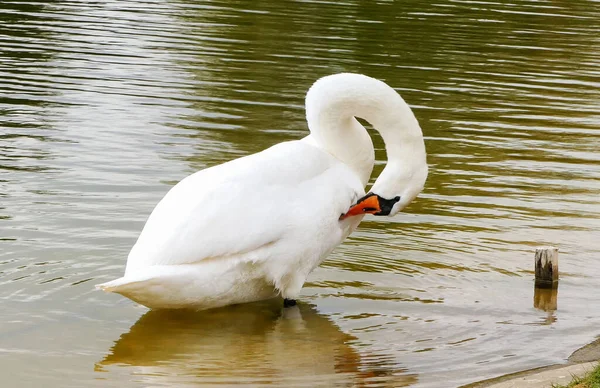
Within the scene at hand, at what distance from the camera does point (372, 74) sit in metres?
17.9

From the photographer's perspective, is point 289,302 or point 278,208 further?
point 289,302

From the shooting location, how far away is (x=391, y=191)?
7777mm

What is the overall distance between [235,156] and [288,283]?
4667 millimetres

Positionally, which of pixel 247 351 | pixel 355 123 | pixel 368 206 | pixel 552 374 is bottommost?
pixel 247 351

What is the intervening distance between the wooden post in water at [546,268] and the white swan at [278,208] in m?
1.18

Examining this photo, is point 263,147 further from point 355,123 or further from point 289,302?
point 289,302

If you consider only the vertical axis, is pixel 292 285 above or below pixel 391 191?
below

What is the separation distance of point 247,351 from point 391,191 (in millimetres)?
1418

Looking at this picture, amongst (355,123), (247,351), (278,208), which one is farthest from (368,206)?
(247,351)

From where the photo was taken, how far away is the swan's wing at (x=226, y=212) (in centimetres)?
718

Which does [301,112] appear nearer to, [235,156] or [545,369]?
[235,156]

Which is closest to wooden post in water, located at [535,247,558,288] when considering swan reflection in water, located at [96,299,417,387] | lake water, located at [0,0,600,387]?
lake water, located at [0,0,600,387]

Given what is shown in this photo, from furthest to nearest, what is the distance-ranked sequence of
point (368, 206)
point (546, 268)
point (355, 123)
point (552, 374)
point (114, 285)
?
point (546, 268) → point (355, 123) → point (368, 206) → point (114, 285) → point (552, 374)

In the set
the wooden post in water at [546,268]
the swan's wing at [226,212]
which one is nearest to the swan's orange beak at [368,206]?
the swan's wing at [226,212]
